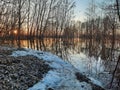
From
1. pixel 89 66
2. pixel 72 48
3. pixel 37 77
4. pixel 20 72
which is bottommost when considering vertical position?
pixel 72 48

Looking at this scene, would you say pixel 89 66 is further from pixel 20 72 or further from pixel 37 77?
pixel 20 72

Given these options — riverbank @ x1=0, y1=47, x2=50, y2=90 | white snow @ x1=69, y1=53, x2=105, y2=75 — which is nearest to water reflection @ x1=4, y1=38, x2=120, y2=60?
white snow @ x1=69, y1=53, x2=105, y2=75

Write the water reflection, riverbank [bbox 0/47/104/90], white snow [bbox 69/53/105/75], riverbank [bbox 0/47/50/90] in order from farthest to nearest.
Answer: the water reflection < white snow [bbox 69/53/105/75] < riverbank [bbox 0/47/104/90] < riverbank [bbox 0/47/50/90]

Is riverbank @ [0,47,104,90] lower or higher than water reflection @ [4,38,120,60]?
higher

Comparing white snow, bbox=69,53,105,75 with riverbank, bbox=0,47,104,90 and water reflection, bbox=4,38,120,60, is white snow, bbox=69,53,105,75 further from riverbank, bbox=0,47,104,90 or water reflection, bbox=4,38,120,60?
Answer: water reflection, bbox=4,38,120,60

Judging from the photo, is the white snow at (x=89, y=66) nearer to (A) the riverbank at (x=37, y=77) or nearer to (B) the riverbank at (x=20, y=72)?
(A) the riverbank at (x=37, y=77)

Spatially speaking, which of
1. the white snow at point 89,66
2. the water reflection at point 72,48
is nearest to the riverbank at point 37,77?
the white snow at point 89,66

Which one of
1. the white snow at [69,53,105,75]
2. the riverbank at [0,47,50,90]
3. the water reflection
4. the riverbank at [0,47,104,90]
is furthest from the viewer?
the water reflection

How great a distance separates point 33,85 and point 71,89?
131 cm

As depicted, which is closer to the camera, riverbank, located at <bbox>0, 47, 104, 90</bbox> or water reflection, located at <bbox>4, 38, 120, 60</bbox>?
riverbank, located at <bbox>0, 47, 104, 90</bbox>

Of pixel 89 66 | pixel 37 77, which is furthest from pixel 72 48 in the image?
pixel 37 77

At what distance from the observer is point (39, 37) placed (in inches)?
2386

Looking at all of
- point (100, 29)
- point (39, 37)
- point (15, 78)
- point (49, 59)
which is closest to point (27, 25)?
point (39, 37)

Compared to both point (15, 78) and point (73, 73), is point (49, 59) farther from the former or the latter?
point (15, 78)
